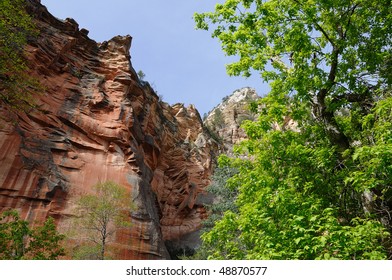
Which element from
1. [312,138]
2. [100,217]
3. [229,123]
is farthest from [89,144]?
[229,123]

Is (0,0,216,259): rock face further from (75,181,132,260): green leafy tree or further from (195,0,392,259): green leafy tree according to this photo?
(195,0,392,259): green leafy tree

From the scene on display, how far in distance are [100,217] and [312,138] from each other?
18147 mm

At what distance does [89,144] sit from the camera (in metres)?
28.4

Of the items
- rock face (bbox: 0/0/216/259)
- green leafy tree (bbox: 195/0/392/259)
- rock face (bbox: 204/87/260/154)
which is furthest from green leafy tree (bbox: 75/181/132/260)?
rock face (bbox: 204/87/260/154)

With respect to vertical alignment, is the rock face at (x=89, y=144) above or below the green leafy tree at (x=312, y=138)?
above

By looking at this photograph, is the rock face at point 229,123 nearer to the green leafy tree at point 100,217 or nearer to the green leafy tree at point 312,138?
the green leafy tree at point 100,217

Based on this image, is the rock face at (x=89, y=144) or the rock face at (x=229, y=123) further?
the rock face at (x=229, y=123)

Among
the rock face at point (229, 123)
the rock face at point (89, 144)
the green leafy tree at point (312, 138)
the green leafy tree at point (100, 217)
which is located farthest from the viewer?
the rock face at point (229, 123)

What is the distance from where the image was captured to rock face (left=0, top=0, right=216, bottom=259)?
905 inches

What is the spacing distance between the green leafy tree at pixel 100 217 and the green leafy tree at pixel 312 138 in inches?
612

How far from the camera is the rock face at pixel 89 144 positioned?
905 inches

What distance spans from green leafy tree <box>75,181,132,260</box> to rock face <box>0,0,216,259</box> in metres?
0.79

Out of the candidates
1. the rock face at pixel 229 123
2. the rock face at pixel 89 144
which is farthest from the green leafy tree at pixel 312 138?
the rock face at pixel 229 123

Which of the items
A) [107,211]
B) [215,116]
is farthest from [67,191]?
[215,116]
